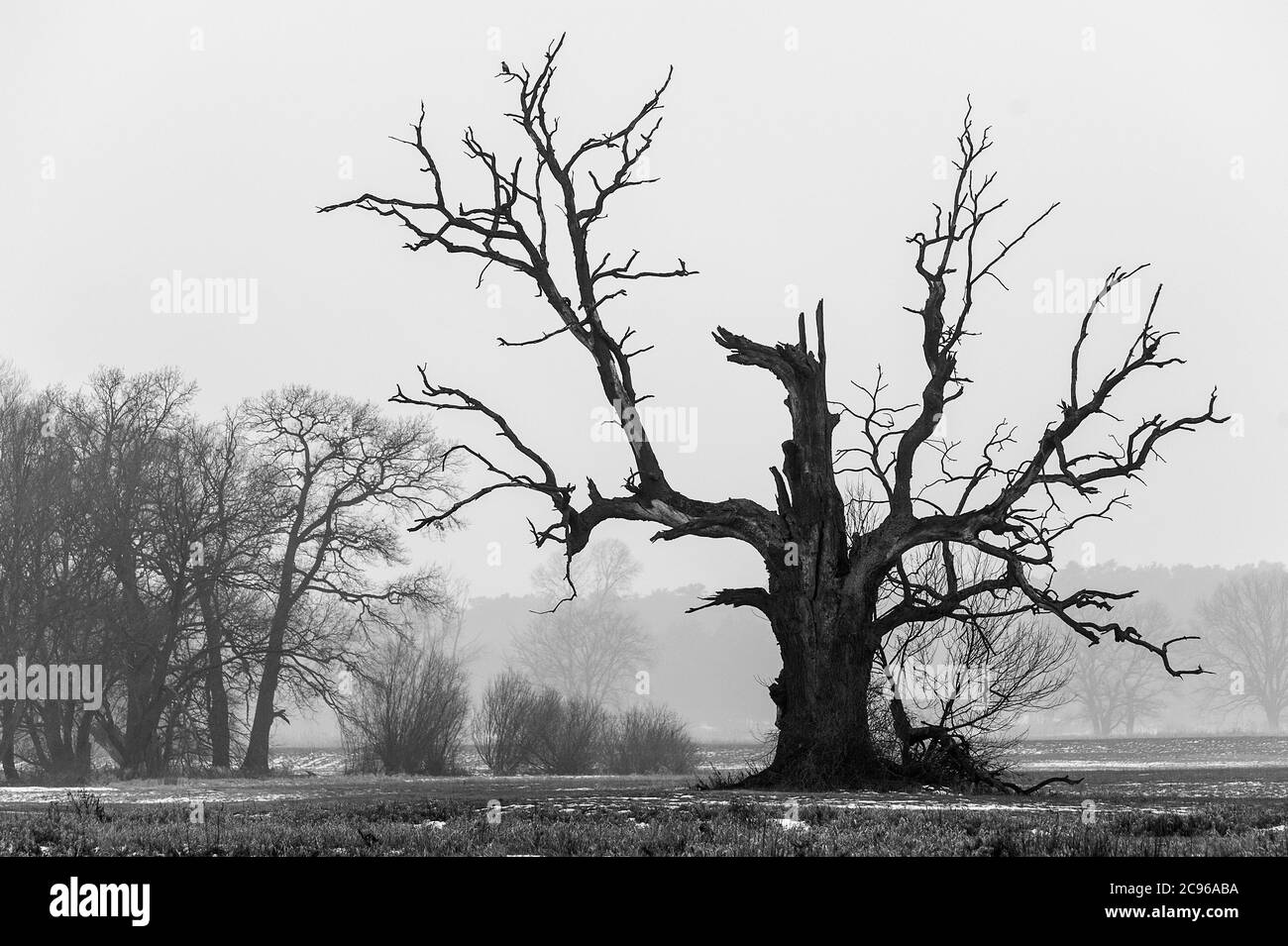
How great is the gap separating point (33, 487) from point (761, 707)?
351 feet

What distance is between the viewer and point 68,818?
1398cm

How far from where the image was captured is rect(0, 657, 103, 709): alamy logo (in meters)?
40.4

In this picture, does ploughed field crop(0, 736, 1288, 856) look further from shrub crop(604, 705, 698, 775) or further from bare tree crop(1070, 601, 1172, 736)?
bare tree crop(1070, 601, 1172, 736)

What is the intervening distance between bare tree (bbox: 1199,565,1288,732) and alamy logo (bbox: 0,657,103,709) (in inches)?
3473

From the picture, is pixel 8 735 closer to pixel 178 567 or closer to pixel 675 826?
pixel 178 567

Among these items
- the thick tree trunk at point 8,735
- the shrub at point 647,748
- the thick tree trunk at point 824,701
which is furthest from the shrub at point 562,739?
the thick tree trunk at point 824,701

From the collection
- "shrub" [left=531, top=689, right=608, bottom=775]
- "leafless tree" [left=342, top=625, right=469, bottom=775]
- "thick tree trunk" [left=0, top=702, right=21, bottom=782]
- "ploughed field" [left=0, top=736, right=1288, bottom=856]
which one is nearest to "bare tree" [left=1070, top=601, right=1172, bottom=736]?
"shrub" [left=531, top=689, right=608, bottom=775]

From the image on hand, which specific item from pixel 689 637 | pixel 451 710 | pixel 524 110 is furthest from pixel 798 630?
pixel 689 637

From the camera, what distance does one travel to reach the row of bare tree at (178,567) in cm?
4175

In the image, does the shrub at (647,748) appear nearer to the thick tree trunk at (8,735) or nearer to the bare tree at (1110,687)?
the thick tree trunk at (8,735)
